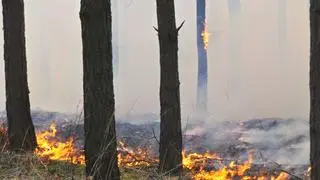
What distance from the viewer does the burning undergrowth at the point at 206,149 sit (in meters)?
10.9

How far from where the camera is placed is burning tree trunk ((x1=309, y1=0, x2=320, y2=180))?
3.89 m

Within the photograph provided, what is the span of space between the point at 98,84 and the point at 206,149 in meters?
14.3

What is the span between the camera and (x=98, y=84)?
6.22 meters

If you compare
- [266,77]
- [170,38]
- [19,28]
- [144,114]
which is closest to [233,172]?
[170,38]

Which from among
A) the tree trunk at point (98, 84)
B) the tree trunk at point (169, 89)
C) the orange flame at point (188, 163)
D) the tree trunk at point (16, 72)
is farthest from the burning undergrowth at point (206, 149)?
the tree trunk at point (98, 84)

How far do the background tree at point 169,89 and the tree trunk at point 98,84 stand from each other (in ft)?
11.3

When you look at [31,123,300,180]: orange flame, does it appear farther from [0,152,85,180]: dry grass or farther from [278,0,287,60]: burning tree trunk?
[278,0,287,60]: burning tree trunk

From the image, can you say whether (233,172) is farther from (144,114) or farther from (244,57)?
(244,57)

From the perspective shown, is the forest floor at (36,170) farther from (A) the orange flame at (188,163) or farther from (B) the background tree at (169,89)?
(A) the orange flame at (188,163)

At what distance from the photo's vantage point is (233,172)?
1265cm

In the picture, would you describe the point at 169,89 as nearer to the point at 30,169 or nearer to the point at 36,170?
the point at 30,169

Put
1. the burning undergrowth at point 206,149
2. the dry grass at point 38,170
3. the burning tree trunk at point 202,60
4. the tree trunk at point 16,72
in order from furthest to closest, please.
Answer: the burning tree trunk at point 202,60
the burning undergrowth at point 206,149
the tree trunk at point 16,72
the dry grass at point 38,170

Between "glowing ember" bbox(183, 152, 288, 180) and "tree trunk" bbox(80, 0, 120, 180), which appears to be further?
"glowing ember" bbox(183, 152, 288, 180)

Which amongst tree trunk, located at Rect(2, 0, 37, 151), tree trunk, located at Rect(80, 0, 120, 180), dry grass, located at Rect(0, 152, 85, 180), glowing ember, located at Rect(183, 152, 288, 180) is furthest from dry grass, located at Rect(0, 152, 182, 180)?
glowing ember, located at Rect(183, 152, 288, 180)
